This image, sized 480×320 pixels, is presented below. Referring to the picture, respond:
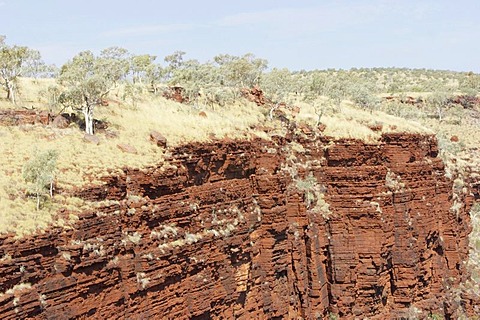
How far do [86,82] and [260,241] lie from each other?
11.6m

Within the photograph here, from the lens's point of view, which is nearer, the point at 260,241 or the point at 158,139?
the point at 158,139

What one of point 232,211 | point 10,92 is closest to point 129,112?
point 10,92

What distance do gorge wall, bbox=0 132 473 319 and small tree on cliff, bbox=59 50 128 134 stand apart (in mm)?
5511

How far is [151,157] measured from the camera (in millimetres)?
22641

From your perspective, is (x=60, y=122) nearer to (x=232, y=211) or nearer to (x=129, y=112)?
(x=129, y=112)

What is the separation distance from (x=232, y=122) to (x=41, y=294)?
17.1m

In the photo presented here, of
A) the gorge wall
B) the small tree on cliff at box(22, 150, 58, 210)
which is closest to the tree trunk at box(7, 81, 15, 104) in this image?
the small tree on cliff at box(22, 150, 58, 210)

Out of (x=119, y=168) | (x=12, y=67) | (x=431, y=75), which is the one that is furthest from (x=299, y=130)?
(x=431, y=75)

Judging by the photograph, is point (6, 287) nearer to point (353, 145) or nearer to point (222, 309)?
point (222, 309)

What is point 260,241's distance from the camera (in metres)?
26.5

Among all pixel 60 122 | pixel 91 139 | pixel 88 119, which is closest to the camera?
pixel 91 139

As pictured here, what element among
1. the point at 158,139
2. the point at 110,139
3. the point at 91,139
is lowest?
the point at 158,139

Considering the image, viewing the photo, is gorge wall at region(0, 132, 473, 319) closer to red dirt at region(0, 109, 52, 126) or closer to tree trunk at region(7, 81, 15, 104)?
red dirt at region(0, 109, 52, 126)

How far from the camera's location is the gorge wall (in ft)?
56.6
